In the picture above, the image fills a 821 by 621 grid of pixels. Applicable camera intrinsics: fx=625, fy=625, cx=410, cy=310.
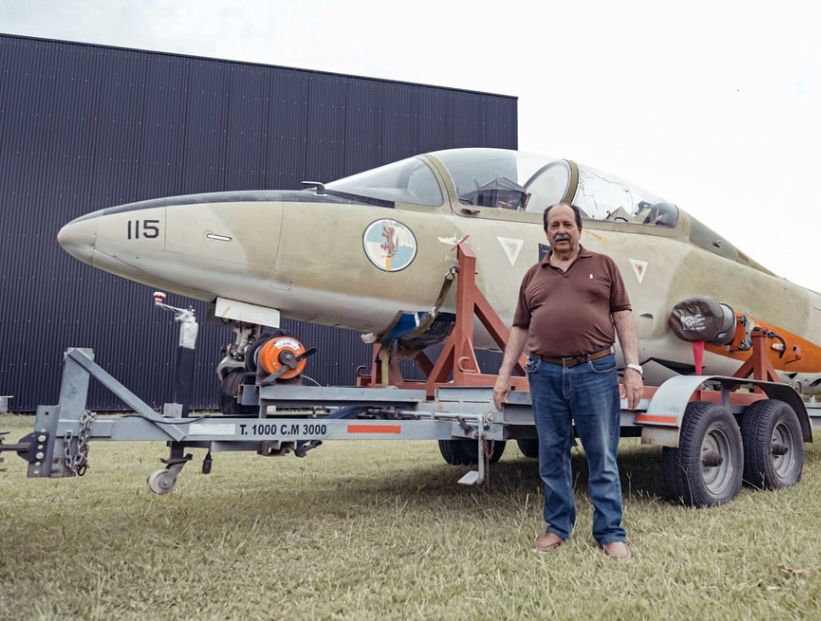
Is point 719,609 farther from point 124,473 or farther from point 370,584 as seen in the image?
point 124,473

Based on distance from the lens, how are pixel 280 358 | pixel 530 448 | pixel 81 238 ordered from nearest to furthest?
1. pixel 81 238
2. pixel 280 358
3. pixel 530 448

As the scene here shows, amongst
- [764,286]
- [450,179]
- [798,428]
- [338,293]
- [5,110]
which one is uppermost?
[5,110]

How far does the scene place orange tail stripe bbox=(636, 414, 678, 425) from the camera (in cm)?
397

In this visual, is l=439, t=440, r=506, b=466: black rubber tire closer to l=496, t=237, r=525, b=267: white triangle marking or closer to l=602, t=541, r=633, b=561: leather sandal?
l=496, t=237, r=525, b=267: white triangle marking

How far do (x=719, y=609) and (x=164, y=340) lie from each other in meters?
14.1

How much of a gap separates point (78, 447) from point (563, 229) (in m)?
2.51

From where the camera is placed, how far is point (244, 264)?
3.83m

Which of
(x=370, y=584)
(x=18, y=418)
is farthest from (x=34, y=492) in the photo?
(x=18, y=418)

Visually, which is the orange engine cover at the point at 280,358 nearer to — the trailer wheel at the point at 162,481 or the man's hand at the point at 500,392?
the trailer wheel at the point at 162,481

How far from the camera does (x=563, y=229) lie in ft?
10.5

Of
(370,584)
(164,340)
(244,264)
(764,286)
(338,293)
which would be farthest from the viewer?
(164,340)

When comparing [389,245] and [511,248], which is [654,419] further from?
[389,245]

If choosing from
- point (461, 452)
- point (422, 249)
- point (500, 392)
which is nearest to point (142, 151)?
point (461, 452)

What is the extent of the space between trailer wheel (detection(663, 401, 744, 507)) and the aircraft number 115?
11.5 ft
